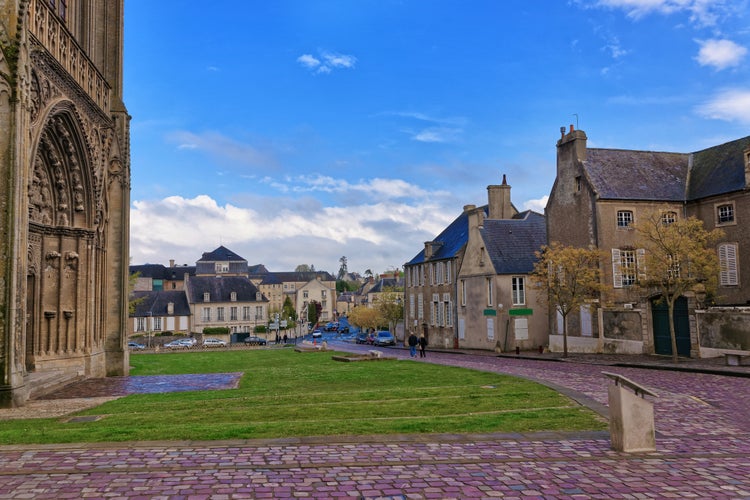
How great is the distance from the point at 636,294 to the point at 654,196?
5.73 metres

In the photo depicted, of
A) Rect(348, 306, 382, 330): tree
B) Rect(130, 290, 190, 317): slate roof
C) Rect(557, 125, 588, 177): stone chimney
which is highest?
Rect(557, 125, 588, 177): stone chimney

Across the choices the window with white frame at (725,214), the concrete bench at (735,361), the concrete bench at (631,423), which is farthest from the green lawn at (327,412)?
the window with white frame at (725,214)

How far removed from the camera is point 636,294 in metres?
31.2

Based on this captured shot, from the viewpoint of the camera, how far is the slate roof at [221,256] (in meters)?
112

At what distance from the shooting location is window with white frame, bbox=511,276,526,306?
39156 mm

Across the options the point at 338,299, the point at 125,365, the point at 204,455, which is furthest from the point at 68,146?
the point at 338,299

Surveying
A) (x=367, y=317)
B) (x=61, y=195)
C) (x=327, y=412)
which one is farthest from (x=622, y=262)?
(x=367, y=317)

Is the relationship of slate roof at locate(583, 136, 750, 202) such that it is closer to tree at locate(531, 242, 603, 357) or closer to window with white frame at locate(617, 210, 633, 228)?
window with white frame at locate(617, 210, 633, 228)

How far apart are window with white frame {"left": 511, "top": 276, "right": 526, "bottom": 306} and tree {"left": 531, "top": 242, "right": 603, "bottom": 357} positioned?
7492 millimetres

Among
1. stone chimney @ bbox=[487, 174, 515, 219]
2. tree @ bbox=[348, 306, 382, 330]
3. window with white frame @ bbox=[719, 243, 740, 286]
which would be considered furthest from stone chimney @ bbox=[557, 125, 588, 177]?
tree @ bbox=[348, 306, 382, 330]

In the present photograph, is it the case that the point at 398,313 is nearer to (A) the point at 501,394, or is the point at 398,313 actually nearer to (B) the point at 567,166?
(B) the point at 567,166

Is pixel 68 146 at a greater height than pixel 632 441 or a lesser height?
greater

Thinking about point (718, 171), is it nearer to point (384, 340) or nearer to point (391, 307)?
point (384, 340)

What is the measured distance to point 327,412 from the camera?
1095cm
